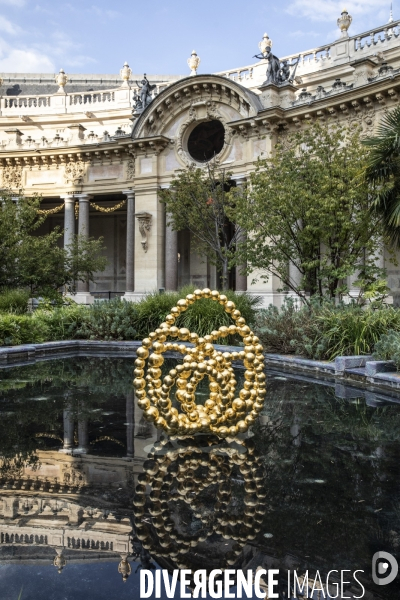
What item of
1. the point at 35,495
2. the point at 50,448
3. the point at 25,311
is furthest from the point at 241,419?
the point at 25,311

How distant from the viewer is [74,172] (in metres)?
28.4

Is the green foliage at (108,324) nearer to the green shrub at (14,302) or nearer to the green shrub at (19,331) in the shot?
the green shrub at (19,331)

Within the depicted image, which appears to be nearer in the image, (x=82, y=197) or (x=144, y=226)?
(x=144, y=226)

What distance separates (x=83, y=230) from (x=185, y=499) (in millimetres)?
24524

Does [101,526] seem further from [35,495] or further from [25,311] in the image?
[25,311]

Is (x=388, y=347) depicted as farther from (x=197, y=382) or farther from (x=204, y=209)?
(x=204, y=209)

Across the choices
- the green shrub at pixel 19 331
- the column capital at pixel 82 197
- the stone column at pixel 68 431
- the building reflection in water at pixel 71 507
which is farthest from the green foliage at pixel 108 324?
the column capital at pixel 82 197

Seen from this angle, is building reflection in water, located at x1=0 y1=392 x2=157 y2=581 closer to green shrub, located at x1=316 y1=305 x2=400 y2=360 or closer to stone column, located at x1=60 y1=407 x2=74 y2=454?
stone column, located at x1=60 y1=407 x2=74 y2=454

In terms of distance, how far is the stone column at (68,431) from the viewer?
5215 millimetres

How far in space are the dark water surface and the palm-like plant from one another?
7732 mm

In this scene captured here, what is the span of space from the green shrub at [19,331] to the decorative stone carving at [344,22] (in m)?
19.4

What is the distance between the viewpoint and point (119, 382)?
8.94 metres

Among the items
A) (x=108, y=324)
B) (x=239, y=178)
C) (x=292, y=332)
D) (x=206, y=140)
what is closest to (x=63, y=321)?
(x=108, y=324)

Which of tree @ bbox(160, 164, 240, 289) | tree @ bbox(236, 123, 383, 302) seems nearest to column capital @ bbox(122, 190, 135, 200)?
tree @ bbox(160, 164, 240, 289)
